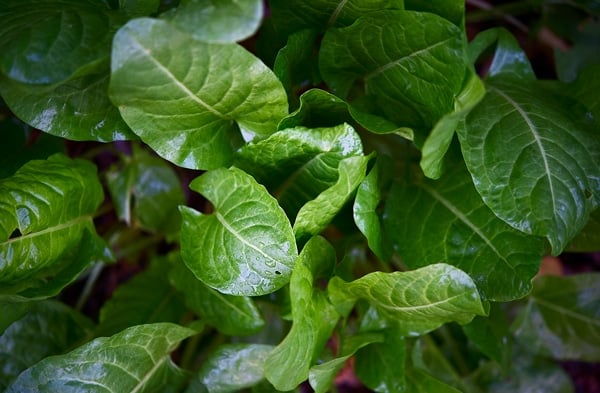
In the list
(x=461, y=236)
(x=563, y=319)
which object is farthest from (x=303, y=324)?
(x=563, y=319)

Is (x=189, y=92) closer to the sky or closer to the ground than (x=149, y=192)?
closer to the sky

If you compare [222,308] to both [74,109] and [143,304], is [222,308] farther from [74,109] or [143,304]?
[74,109]

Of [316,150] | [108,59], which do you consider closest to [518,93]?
[316,150]

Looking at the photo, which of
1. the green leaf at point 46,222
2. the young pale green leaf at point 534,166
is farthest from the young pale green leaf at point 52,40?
the young pale green leaf at point 534,166

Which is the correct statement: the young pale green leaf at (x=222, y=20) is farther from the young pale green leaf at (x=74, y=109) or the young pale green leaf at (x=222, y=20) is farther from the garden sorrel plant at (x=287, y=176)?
the young pale green leaf at (x=74, y=109)

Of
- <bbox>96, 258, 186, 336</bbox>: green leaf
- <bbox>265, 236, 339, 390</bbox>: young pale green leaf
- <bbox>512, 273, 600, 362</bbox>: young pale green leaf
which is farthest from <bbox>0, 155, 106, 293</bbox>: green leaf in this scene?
<bbox>512, 273, 600, 362</bbox>: young pale green leaf

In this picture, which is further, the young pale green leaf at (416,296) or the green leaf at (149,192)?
the green leaf at (149,192)
